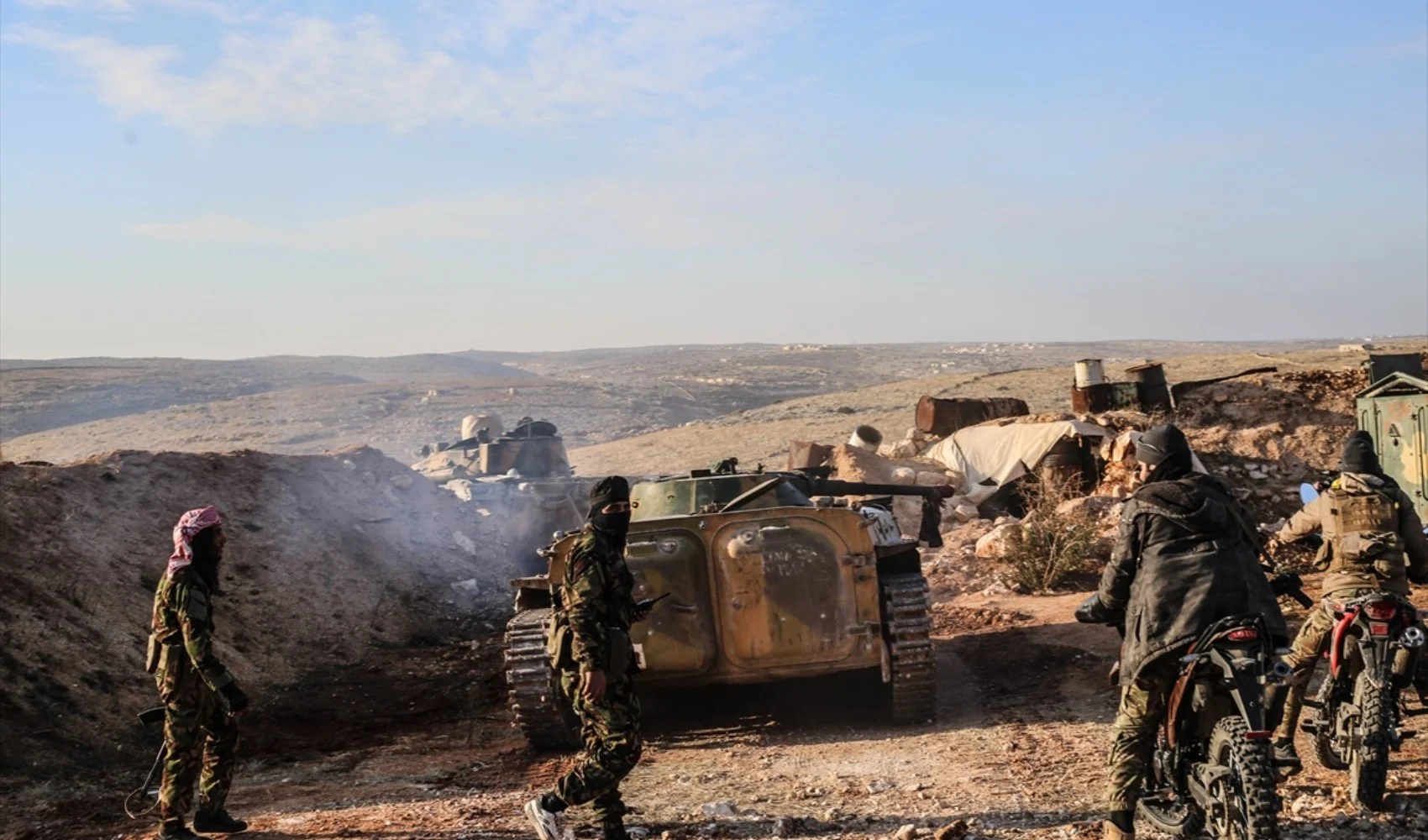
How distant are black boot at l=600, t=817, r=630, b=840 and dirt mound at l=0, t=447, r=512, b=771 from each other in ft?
15.5

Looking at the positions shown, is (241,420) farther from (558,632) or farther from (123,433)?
(558,632)

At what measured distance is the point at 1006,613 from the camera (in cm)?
1272

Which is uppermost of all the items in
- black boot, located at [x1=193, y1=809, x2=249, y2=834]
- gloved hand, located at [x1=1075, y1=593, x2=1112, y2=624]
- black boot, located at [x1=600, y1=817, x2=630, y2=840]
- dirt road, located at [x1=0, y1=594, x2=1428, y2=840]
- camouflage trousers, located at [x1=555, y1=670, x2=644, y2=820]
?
gloved hand, located at [x1=1075, y1=593, x2=1112, y2=624]

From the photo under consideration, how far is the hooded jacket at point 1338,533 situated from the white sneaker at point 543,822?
3.46 metres

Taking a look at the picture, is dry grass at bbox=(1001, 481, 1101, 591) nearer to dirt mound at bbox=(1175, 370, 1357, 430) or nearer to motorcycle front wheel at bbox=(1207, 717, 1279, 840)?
dirt mound at bbox=(1175, 370, 1357, 430)

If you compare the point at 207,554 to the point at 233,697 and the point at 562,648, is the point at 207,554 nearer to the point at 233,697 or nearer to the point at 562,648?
the point at 233,697

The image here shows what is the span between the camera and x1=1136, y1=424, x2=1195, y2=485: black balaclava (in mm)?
5004

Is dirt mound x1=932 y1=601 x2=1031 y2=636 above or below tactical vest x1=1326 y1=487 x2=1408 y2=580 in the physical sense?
below

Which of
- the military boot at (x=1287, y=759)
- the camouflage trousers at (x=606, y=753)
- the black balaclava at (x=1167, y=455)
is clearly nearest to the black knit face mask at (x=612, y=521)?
the camouflage trousers at (x=606, y=753)

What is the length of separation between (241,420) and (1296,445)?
4864cm

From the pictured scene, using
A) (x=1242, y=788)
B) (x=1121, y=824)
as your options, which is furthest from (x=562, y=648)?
(x=1242, y=788)

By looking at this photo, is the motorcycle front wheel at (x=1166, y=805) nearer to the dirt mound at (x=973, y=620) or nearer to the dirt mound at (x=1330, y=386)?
the dirt mound at (x=973, y=620)

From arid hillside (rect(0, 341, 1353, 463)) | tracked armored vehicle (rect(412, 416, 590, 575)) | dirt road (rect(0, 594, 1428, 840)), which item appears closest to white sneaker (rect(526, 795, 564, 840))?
dirt road (rect(0, 594, 1428, 840))

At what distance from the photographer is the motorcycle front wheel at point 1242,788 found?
439 centimetres
